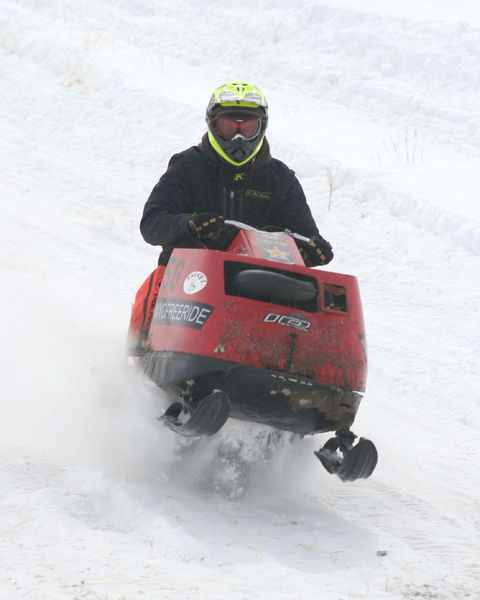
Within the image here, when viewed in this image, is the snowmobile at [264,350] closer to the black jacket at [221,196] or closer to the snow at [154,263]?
the snow at [154,263]

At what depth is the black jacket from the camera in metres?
4.96

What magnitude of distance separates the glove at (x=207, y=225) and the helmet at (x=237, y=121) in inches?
27.1

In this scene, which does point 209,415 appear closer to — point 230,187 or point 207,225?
point 207,225

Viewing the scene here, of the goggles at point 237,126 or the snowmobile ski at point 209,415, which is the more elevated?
the goggles at point 237,126

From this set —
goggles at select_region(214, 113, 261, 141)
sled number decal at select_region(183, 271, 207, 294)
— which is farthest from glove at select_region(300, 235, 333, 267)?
sled number decal at select_region(183, 271, 207, 294)

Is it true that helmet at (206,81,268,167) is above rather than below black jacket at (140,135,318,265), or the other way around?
above

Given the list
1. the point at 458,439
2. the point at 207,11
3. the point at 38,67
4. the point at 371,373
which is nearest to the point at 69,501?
the point at 458,439

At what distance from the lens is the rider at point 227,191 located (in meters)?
4.93

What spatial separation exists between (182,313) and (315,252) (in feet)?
3.64

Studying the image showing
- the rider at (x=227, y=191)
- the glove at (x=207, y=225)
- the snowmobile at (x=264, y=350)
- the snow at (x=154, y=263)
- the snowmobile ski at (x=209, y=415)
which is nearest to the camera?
the snow at (x=154, y=263)

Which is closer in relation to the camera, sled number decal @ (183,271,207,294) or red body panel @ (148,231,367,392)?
red body panel @ (148,231,367,392)

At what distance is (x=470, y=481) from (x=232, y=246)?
2180 mm

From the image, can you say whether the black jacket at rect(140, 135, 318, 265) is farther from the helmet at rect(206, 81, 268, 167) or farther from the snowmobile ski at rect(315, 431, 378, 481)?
the snowmobile ski at rect(315, 431, 378, 481)

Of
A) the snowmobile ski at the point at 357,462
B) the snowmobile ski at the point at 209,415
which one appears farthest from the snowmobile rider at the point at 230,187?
the snowmobile ski at the point at 357,462
